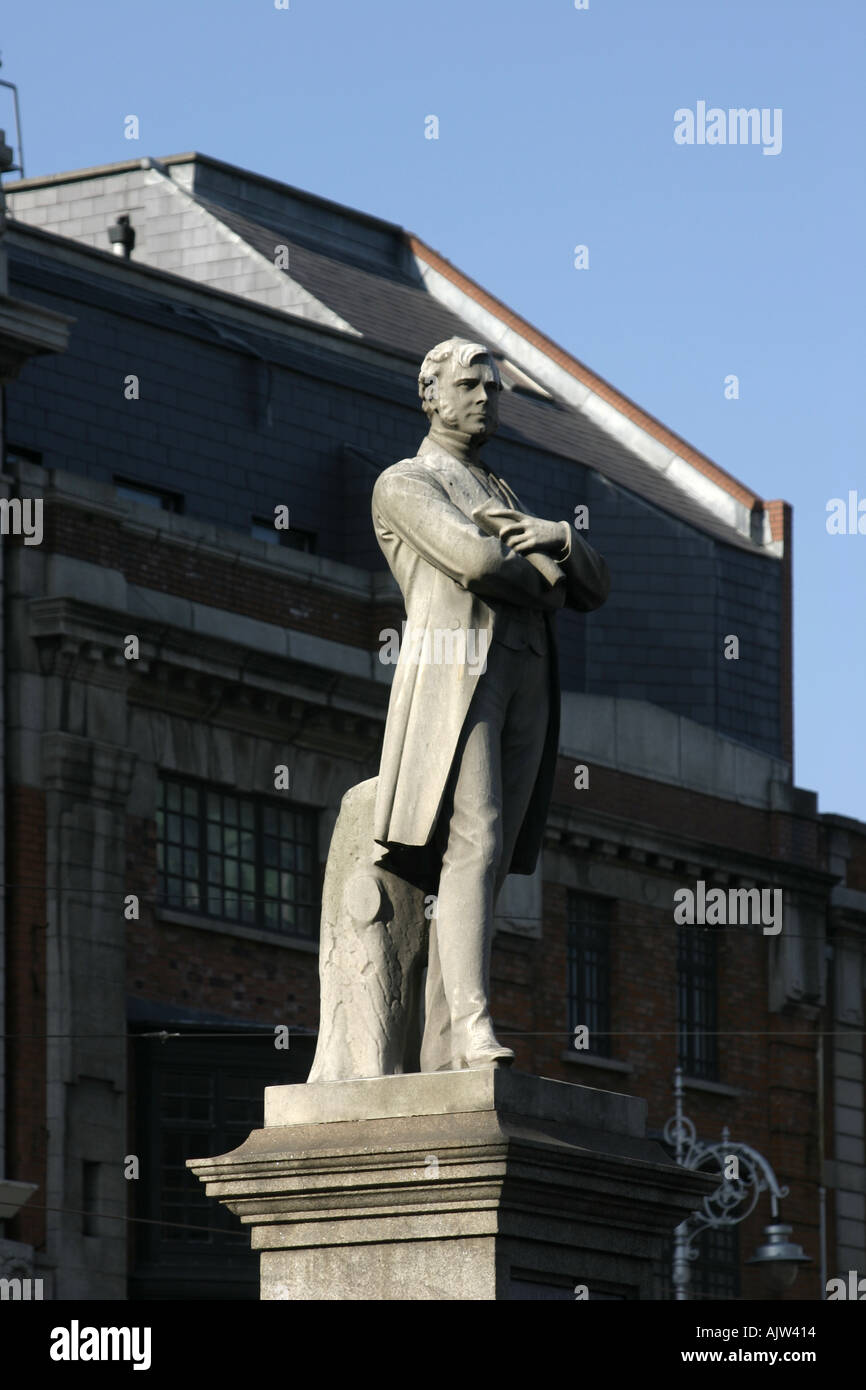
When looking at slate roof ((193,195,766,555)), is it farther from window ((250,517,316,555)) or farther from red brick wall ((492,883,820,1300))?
red brick wall ((492,883,820,1300))

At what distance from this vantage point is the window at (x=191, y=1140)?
36656 millimetres

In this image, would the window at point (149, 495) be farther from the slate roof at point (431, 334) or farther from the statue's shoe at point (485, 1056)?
the statue's shoe at point (485, 1056)

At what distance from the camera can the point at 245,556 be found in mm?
39562

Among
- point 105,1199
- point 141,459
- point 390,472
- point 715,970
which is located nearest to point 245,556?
point 141,459

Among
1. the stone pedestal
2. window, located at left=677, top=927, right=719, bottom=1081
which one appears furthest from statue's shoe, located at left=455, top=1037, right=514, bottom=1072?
window, located at left=677, top=927, right=719, bottom=1081

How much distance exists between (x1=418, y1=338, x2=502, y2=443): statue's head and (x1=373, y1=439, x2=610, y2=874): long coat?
0.71 ft

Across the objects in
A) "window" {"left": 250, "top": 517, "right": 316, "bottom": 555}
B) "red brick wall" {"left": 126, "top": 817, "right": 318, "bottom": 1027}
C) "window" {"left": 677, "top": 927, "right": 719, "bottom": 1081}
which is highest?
"window" {"left": 250, "top": 517, "right": 316, "bottom": 555}

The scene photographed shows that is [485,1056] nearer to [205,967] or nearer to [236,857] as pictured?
[205,967]

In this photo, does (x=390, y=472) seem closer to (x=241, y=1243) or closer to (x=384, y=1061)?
(x=384, y=1061)

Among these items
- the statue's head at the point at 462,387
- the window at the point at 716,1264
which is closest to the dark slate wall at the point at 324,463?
the window at the point at 716,1264

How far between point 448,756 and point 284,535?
3076 centimetres

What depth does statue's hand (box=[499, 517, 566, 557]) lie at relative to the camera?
12797 mm

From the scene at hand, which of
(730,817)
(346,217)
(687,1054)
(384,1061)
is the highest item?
(346,217)
